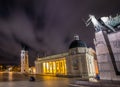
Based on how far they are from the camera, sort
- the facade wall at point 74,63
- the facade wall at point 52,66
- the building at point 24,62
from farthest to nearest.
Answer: the building at point 24,62 → the facade wall at point 52,66 → the facade wall at point 74,63

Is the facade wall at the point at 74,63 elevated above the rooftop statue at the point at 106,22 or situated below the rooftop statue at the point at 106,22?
below

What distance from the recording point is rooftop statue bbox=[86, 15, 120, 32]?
17.5m

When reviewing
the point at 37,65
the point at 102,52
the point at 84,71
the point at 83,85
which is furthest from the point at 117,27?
the point at 37,65

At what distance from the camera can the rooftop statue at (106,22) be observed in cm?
1748

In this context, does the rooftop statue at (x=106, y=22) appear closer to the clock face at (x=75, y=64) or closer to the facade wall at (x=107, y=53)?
the facade wall at (x=107, y=53)

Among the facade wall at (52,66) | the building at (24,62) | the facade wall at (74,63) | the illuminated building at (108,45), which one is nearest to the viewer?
the illuminated building at (108,45)

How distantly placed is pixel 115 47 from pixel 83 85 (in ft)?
18.8

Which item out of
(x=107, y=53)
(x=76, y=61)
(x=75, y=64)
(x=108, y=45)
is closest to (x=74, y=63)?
(x=75, y=64)

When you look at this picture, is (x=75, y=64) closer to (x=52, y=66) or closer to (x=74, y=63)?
(x=74, y=63)

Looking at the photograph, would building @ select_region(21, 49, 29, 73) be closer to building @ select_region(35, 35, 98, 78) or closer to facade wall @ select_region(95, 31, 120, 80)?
building @ select_region(35, 35, 98, 78)

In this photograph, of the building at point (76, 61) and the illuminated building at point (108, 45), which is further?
the building at point (76, 61)

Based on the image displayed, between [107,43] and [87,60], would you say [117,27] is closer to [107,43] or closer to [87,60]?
[107,43]

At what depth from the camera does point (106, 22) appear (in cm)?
1805

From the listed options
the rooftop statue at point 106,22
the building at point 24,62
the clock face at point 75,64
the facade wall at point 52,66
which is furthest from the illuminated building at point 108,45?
the building at point 24,62
